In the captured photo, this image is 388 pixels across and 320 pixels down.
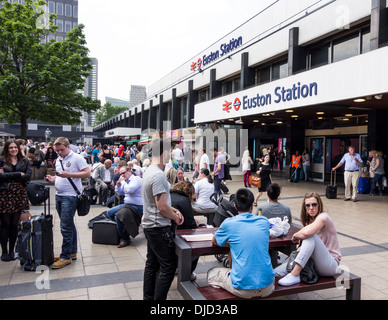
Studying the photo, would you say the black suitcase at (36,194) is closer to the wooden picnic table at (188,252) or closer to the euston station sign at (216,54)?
the wooden picnic table at (188,252)

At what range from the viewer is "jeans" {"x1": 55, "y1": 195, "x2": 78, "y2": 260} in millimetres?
4512

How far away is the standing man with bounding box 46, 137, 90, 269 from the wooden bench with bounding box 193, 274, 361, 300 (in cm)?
247

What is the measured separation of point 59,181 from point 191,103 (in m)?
23.7

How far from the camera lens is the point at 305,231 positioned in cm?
312

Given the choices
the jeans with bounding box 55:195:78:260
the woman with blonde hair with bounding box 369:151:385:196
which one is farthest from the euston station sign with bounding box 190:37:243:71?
the jeans with bounding box 55:195:78:260

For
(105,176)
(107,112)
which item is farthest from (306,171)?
(107,112)

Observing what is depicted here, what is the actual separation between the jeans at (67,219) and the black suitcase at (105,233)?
41.8 inches

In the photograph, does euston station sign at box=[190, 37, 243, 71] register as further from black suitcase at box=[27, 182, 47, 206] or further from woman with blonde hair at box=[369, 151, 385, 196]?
black suitcase at box=[27, 182, 47, 206]

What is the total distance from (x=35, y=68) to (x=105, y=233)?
54.7ft

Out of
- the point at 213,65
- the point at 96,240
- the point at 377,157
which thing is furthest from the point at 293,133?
the point at 96,240

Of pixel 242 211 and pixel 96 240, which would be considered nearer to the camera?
pixel 242 211

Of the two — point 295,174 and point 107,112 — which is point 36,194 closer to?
point 295,174

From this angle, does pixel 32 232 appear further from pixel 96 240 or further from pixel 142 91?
pixel 142 91

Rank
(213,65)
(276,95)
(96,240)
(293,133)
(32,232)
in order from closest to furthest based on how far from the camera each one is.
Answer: (32,232), (96,240), (276,95), (293,133), (213,65)
